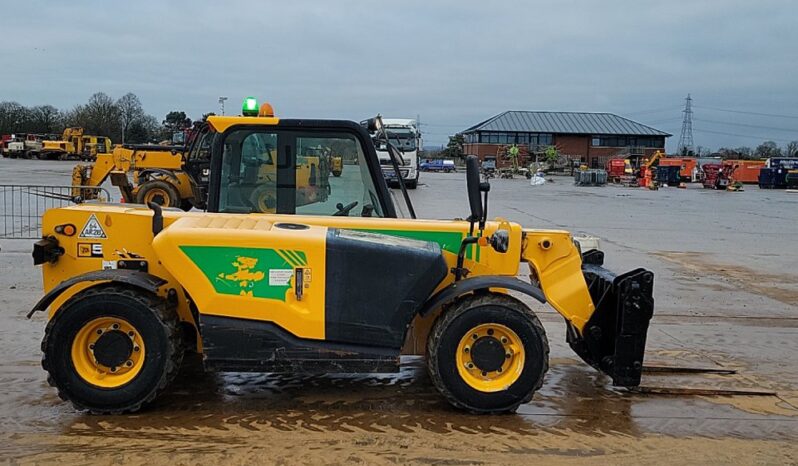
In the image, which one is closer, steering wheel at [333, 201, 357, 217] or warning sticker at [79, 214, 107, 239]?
warning sticker at [79, 214, 107, 239]

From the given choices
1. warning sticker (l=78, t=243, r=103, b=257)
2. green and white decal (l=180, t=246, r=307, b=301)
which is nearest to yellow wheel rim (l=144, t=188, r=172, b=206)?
warning sticker (l=78, t=243, r=103, b=257)

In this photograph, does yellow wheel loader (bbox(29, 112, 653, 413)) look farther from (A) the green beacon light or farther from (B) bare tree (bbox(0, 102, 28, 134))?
(B) bare tree (bbox(0, 102, 28, 134))

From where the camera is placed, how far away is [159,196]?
16.9 m

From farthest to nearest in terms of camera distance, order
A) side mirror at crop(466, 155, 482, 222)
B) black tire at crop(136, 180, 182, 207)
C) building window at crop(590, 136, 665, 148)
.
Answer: building window at crop(590, 136, 665, 148) < black tire at crop(136, 180, 182, 207) < side mirror at crop(466, 155, 482, 222)

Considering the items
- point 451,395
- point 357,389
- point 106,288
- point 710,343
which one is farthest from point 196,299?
point 710,343

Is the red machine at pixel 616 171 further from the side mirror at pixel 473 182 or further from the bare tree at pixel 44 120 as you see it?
the bare tree at pixel 44 120

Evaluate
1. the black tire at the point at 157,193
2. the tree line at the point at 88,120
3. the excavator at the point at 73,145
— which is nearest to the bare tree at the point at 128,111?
the tree line at the point at 88,120

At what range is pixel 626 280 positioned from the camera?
16.1ft

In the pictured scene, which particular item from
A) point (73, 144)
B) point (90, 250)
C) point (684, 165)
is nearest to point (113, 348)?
point (90, 250)

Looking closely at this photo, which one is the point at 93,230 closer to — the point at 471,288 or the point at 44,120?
the point at 471,288

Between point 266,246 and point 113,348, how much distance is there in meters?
1.18

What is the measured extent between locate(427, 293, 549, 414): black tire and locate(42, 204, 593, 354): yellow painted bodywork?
338 millimetres

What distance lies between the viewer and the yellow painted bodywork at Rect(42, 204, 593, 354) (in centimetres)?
449

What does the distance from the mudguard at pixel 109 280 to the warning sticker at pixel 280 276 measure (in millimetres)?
743
